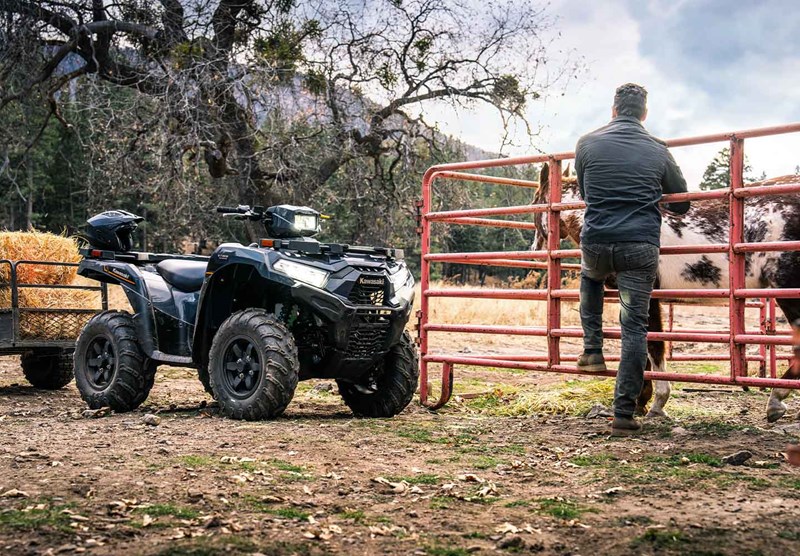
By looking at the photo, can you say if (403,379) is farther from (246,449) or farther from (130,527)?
(130,527)

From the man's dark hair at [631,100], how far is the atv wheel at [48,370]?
5.94 meters

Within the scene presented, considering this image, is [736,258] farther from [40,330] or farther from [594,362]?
[40,330]

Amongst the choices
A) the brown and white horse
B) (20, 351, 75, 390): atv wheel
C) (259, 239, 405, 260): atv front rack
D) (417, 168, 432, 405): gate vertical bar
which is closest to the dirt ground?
the brown and white horse

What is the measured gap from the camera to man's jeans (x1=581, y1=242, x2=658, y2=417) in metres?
6.19

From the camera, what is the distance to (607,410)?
7.61m

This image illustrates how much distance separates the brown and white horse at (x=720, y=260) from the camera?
276 inches

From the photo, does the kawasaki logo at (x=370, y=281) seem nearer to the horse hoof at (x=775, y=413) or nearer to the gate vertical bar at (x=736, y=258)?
the gate vertical bar at (x=736, y=258)

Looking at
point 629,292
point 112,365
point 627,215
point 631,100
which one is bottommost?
point 112,365

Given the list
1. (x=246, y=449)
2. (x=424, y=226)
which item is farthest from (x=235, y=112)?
(x=246, y=449)

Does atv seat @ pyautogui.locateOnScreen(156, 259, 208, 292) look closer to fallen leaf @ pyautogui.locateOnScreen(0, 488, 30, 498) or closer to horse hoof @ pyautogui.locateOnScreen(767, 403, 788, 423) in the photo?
fallen leaf @ pyautogui.locateOnScreen(0, 488, 30, 498)

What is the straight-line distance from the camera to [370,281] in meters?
6.99

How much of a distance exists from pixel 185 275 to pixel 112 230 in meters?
0.89

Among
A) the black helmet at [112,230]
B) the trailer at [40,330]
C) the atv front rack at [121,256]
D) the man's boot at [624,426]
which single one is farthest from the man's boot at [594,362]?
the trailer at [40,330]

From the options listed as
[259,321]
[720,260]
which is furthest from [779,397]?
[259,321]
